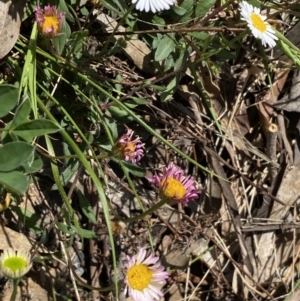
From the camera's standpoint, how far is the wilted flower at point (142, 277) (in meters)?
1.41

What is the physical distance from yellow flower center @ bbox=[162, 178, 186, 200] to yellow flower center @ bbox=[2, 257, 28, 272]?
32 cm

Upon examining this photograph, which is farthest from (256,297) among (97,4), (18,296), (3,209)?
(97,4)

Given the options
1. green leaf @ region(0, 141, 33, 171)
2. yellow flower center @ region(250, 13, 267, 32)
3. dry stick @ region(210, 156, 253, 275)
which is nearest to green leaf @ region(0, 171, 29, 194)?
green leaf @ region(0, 141, 33, 171)

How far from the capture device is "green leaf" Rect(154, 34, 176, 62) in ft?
4.92

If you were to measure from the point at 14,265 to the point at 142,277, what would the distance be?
0.31 meters

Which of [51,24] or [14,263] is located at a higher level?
[51,24]

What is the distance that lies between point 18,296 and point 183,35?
30.0 inches

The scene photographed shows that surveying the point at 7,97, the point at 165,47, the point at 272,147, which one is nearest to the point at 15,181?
the point at 7,97

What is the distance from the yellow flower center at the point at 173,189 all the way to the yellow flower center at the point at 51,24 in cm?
39

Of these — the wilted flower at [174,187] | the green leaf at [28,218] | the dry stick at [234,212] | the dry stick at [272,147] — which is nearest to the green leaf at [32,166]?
the wilted flower at [174,187]

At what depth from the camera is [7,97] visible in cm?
121

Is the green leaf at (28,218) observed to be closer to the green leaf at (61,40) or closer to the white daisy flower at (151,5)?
the green leaf at (61,40)

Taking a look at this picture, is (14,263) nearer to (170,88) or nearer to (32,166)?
(32,166)

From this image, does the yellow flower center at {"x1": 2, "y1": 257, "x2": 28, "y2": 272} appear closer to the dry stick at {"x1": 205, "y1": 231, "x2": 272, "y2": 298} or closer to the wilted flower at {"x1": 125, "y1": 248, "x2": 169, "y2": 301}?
the wilted flower at {"x1": 125, "y1": 248, "x2": 169, "y2": 301}
